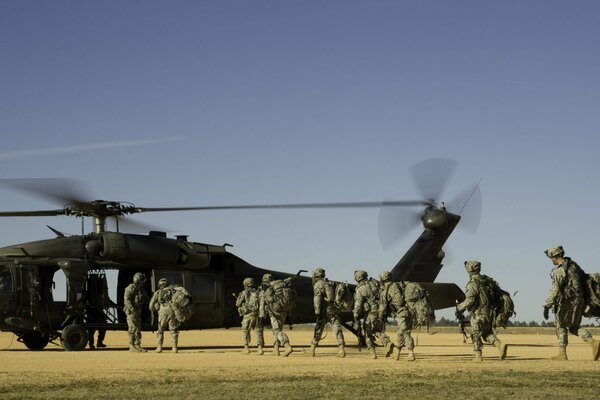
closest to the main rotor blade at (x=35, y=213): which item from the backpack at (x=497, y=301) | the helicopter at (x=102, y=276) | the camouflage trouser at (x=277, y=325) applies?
the helicopter at (x=102, y=276)

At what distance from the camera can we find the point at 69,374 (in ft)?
44.3

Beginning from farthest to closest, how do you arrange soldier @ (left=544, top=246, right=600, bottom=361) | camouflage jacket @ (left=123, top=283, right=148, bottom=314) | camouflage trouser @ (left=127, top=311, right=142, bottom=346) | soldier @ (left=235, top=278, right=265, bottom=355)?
camouflage jacket @ (left=123, top=283, right=148, bottom=314)
camouflage trouser @ (left=127, top=311, right=142, bottom=346)
soldier @ (left=235, top=278, right=265, bottom=355)
soldier @ (left=544, top=246, right=600, bottom=361)

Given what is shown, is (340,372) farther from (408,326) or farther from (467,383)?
(408,326)

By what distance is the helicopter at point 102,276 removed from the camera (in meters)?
22.2

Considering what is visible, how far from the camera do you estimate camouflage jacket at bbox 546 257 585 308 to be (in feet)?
54.1

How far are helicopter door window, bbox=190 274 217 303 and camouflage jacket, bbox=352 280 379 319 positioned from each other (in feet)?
22.4

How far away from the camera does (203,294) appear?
24562 mm

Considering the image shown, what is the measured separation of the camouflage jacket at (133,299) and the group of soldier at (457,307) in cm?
329

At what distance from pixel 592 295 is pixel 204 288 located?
37.3ft

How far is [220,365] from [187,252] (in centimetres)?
879

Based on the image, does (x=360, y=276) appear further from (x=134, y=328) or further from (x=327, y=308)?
(x=134, y=328)

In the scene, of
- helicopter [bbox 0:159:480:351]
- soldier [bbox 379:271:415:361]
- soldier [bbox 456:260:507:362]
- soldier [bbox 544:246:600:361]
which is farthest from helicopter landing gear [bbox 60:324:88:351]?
soldier [bbox 544:246:600:361]

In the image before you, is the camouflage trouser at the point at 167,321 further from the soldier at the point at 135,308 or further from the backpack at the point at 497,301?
the backpack at the point at 497,301

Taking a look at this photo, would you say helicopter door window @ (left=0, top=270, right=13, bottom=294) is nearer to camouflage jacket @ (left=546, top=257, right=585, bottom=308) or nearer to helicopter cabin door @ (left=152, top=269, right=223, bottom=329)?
helicopter cabin door @ (left=152, top=269, right=223, bottom=329)
